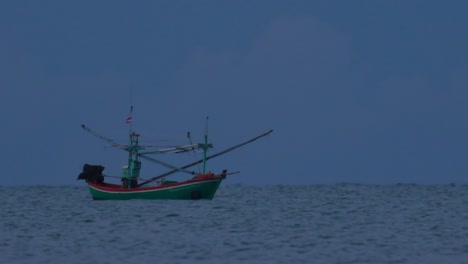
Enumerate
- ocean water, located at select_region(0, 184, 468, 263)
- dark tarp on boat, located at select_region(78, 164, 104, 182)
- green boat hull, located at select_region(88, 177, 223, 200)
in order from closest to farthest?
1. ocean water, located at select_region(0, 184, 468, 263)
2. green boat hull, located at select_region(88, 177, 223, 200)
3. dark tarp on boat, located at select_region(78, 164, 104, 182)

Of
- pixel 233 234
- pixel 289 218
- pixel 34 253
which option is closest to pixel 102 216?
pixel 289 218

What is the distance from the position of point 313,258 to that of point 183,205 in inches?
1519

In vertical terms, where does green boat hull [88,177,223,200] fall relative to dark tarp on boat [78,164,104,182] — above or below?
below

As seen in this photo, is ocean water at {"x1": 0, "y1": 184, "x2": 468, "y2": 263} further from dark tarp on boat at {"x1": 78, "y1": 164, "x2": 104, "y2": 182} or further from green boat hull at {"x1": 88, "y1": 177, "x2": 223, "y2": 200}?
dark tarp on boat at {"x1": 78, "y1": 164, "x2": 104, "y2": 182}

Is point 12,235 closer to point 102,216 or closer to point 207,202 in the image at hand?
point 102,216

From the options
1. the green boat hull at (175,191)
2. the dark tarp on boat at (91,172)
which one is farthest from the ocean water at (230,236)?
the dark tarp on boat at (91,172)

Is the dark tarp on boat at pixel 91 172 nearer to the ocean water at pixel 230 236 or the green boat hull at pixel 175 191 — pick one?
the green boat hull at pixel 175 191

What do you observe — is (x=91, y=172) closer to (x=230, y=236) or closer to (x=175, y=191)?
(x=175, y=191)

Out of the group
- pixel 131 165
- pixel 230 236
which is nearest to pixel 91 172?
pixel 131 165

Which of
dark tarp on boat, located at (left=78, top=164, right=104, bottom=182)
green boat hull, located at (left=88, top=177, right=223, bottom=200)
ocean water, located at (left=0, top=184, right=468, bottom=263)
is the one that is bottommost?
ocean water, located at (left=0, top=184, right=468, bottom=263)

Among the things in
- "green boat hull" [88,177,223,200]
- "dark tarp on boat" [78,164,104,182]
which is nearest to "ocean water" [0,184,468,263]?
"green boat hull" [88,177,223,200]

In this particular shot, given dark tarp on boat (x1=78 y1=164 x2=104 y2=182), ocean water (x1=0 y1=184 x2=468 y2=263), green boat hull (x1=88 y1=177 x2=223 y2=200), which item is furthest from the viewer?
dark tarp on boat (x1=78 y1=164 x2=104 y2=182)

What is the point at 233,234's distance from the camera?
49.9 m

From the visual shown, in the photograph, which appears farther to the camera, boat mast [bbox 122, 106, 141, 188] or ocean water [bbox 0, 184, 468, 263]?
boat mast [bbox 122, 106, 141, 188]
